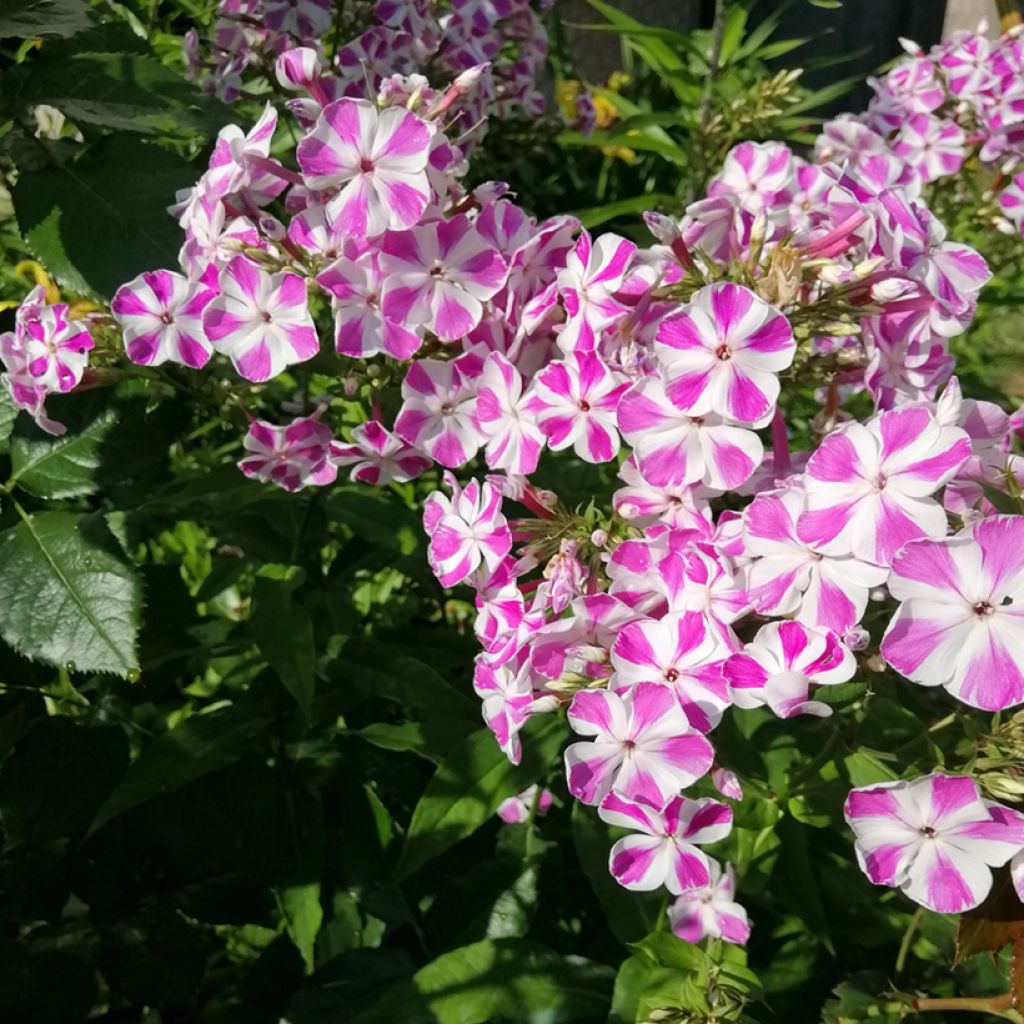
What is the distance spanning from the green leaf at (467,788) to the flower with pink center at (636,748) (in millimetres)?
206

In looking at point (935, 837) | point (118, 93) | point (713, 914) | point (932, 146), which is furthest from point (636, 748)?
point (932, 146)

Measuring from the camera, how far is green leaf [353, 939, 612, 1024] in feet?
2.40

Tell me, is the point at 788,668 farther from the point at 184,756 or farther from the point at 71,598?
the point at 184,756

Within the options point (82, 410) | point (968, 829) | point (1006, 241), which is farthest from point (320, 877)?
point (1006, 241)

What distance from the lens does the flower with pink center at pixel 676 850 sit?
0.60 meters

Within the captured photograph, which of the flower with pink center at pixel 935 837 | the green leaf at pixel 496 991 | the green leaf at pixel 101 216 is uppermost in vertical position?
the green leaf at pixel 101 216

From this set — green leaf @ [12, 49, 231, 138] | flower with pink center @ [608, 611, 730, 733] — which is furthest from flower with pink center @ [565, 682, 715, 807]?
green leaf @ [12, 49, 231, 138]

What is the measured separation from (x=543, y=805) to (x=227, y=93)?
0.79 metres

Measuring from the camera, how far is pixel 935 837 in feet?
1.74

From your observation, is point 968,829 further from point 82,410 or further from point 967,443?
point 82,410

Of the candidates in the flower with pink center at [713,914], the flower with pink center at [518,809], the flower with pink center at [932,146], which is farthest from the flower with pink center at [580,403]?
the flower with pink center at [932,146]

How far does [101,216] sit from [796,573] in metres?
0.50

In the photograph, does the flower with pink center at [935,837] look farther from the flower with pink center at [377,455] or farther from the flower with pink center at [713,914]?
the flower with pink center at [377,455]

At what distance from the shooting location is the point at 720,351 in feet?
1.69
